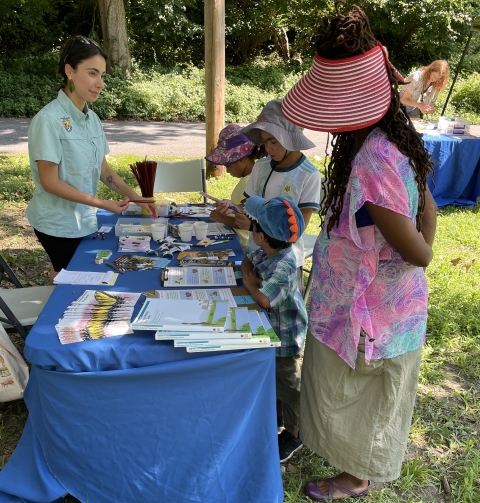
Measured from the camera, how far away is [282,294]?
6.57 feet

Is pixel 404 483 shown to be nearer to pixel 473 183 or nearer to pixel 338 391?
pixel 338 391

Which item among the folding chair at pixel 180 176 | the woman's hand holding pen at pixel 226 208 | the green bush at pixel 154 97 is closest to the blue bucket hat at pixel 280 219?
the woman's hand holding pen at pixel 226 208

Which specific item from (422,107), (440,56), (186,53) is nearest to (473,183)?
(422,107)

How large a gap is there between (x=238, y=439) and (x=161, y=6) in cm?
1606

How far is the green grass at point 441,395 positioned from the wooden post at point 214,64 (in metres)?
1.82

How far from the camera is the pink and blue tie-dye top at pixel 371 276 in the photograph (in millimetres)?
1536

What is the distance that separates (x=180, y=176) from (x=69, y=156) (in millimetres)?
1783

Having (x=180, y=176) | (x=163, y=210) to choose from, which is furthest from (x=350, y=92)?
(x=180, y=176)

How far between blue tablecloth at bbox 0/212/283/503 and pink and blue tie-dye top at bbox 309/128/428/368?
0.29 m

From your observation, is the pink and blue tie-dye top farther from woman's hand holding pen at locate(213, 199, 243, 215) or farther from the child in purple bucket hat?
the child in purple bucket hat

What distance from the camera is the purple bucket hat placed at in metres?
2.97

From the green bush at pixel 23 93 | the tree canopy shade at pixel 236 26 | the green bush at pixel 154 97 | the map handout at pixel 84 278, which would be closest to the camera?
the map handout at pixel 84 278

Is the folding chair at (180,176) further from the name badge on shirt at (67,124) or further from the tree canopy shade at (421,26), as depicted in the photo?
the tree canopy shade at (421,26)

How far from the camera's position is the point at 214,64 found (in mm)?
5793
